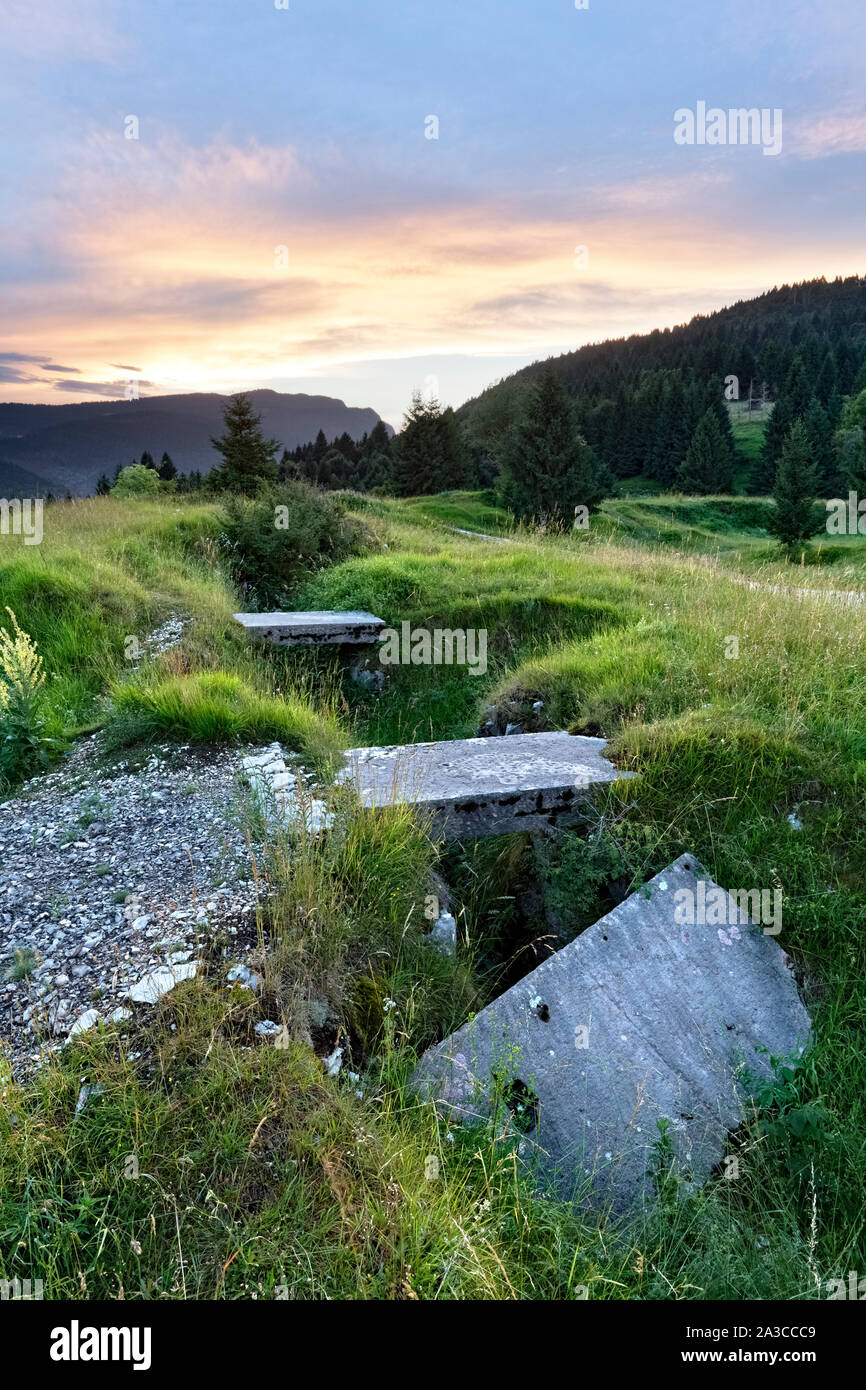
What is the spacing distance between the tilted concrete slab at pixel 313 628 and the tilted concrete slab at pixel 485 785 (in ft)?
13.0

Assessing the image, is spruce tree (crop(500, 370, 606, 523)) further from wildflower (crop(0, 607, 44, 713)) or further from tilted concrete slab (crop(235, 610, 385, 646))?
wildflower (crop(0, 607, 44, 713))

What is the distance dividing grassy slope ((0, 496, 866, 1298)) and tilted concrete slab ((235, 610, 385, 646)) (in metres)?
0.93

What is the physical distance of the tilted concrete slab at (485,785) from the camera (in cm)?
457

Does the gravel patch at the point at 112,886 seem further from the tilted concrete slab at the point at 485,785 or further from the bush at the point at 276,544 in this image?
the bush at the point at 276,544

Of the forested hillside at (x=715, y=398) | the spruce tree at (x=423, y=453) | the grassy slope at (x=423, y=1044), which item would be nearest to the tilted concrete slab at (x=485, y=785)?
the grassy slope at (x=423, y=1044)

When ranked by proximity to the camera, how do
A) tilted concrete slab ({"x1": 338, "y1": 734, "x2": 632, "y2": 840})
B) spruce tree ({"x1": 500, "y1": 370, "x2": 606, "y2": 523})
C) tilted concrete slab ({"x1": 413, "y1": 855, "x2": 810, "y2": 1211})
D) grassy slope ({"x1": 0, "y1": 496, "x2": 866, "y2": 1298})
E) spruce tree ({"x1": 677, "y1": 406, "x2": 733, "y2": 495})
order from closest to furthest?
grassy slope ({"x1": 0, "y1": 496, "x2": 866, "y2": 1298}), tilted concrete slab ({"x1": 413, "y1": 855, "x2": 810, "y2": 1211}), tilted concrete slab ({"x1": 338, "y1": 734, "x2": 632, "y2": 840}), spruce tree ({"x1": 500, "y1": 370, "x2": 606, "y2": 523}), spruce tree ({"x1": 677, "y1": 406, "x2": 733, "y2": 495})

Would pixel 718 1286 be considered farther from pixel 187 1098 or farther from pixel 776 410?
pixel 776 410

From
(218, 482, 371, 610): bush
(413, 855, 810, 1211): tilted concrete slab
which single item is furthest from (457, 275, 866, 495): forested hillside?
(413, 855, 810, 1211): tilted concrete slab

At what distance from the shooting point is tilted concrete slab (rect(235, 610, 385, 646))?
892cm

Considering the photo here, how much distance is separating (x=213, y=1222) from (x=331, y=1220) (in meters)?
0.37

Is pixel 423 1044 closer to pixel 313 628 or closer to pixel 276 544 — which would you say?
pixel 313 628

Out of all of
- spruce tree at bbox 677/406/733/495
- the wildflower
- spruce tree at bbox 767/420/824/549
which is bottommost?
the wildflower

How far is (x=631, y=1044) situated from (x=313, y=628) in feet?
21.3
